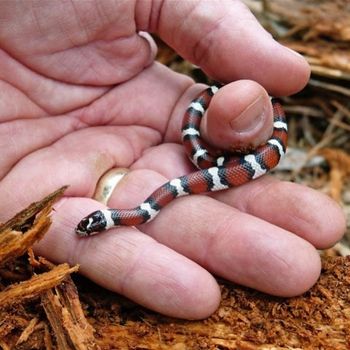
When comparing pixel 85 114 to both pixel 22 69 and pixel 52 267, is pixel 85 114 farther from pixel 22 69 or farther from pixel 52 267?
pixel 52 267

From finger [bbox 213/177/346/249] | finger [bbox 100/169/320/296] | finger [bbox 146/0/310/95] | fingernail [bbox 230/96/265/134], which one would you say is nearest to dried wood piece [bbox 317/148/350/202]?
finger [bbox 146/0/310/95]

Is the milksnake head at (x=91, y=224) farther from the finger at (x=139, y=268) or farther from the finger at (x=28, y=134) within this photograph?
the finger at (x=28, y=134)

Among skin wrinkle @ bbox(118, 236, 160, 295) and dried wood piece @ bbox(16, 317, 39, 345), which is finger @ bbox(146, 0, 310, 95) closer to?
skin wrinkle @ bbox(118, 236, 160, 295)

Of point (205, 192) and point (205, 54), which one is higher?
point (205, 54)

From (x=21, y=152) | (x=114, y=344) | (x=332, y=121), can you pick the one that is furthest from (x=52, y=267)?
(x=332, y=121)

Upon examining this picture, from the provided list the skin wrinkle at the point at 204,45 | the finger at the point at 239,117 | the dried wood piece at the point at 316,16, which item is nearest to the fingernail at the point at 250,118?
the finger at the point at 239,117

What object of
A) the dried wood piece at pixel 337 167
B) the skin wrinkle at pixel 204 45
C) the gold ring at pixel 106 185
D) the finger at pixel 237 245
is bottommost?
the dried wood piece at pixel 337 167

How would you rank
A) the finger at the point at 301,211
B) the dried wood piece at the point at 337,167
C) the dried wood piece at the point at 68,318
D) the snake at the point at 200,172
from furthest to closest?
1. the dried wood piece at the point at 337,167
2. the snake at the point at 200,172
3. the finger at the point at 301,211
4. the dried wood piece at the point at 68,318
